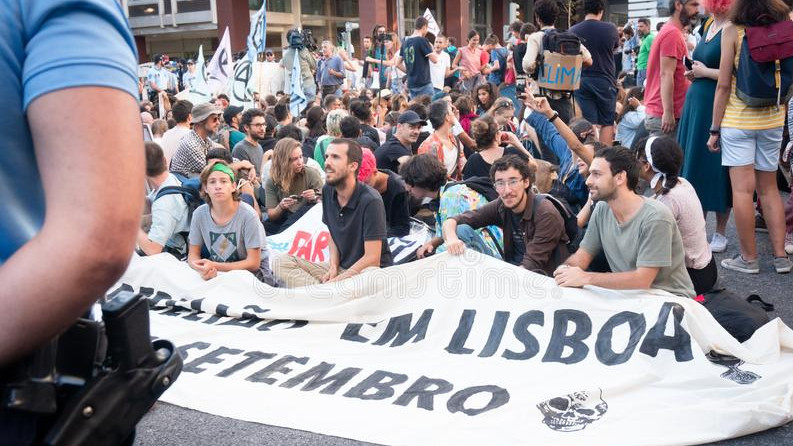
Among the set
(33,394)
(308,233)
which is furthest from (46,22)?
(308,233)

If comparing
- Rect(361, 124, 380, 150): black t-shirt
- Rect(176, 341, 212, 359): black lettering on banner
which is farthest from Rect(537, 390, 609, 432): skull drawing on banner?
Rect(361, 124, 380, 150): black t-shirt

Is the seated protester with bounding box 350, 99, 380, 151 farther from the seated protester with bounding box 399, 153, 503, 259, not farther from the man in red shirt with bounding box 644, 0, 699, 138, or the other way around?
the man in red shirt with bounding box 644, 0, 699, 138

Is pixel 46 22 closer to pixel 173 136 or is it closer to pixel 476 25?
pixel 173 136

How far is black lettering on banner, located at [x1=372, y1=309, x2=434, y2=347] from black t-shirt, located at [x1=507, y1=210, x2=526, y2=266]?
91 cm

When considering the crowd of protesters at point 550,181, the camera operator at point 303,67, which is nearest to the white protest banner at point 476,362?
the crowd of protesters at point 550,181

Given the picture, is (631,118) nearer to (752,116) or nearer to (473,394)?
(752,116)

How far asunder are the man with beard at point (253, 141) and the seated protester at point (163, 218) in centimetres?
202

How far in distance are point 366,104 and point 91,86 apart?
846 cm

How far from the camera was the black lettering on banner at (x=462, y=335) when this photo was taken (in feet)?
13.9

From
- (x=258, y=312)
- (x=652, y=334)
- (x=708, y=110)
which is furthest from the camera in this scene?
(x=708, y=110)

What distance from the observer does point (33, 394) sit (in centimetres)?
102

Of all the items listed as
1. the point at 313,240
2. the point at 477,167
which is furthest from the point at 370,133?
the point at 313,240

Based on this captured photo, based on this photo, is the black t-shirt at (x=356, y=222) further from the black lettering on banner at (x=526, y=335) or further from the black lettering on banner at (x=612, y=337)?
the black lettering on banner at (x=612, y=337)

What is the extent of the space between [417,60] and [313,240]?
6338 millimetres
